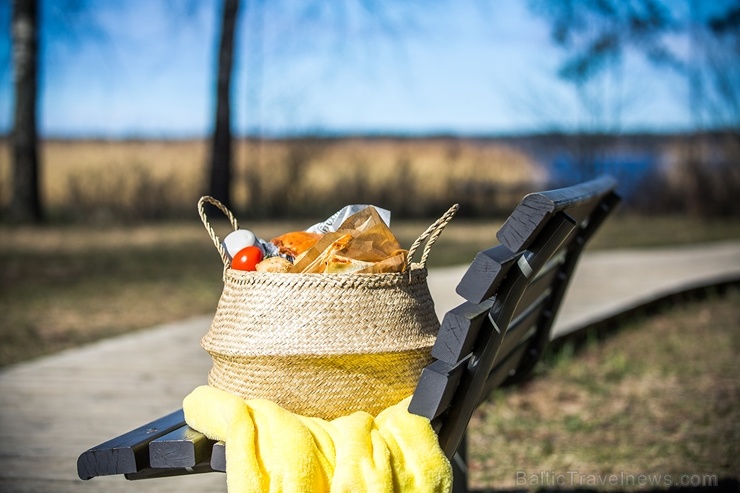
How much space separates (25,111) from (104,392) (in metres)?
12.2

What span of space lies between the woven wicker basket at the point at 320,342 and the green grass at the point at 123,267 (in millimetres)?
4340

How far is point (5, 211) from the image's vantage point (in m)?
15.7

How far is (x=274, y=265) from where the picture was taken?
2287 mm

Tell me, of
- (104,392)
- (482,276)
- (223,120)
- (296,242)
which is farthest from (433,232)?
(223,120)

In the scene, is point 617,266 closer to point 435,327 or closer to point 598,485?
point 598,485

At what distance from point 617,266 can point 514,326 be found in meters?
7.19

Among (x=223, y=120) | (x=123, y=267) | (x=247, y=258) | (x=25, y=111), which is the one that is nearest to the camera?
(x=247, y=258)

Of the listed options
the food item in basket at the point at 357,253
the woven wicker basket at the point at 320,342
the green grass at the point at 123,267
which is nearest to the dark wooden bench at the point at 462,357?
the woven wicker basket at the point at 320,342

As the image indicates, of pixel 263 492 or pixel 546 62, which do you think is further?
pixel 546 62

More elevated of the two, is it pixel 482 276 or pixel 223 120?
pixel 482 276

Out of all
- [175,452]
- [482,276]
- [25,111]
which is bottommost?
[25,111]

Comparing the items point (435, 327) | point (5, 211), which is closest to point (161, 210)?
point (5, 211)

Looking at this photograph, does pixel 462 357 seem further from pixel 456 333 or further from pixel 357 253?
pixel 357 253

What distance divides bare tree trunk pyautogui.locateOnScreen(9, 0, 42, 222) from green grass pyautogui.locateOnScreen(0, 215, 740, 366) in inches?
33.9
